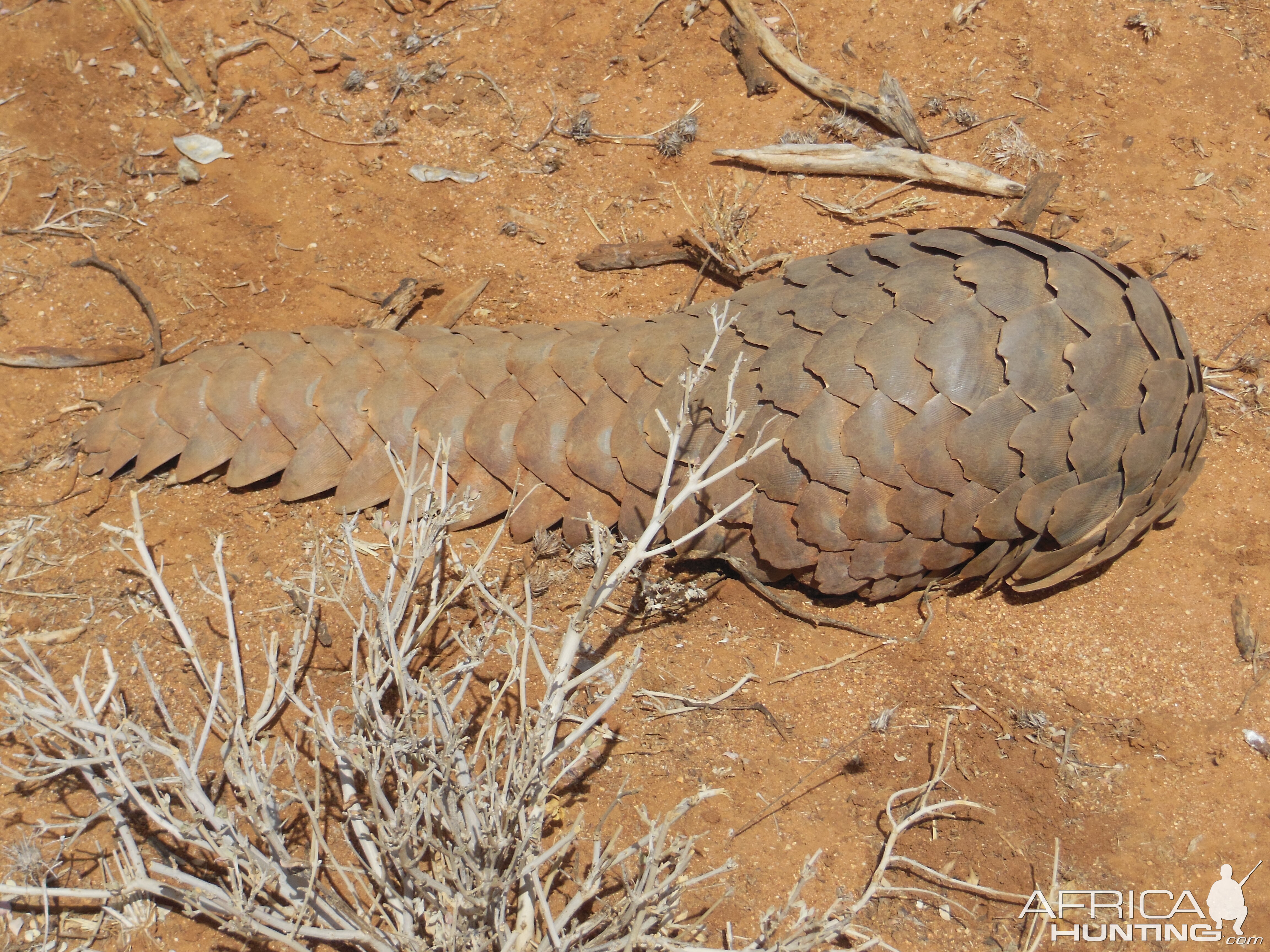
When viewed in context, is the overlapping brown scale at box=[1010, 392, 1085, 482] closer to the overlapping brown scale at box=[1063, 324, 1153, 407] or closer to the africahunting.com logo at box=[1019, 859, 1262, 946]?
the overlapping brown scale at box=[1063, 324, 1153, 407]

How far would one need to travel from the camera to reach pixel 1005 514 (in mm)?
2494

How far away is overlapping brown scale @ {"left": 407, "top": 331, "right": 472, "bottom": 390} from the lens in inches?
120

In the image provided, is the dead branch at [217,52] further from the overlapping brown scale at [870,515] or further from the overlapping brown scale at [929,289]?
the overlapping brown scale at [870,515]

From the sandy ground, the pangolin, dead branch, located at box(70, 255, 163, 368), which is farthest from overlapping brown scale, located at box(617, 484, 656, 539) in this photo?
dead branch, located at box(70, 255, 163, 368)

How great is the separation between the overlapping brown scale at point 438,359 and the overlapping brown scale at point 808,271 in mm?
1171

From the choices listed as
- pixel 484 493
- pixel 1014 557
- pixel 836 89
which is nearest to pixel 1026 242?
pixel 1014 557

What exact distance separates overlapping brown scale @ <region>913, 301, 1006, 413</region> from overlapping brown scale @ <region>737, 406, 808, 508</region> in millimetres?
433

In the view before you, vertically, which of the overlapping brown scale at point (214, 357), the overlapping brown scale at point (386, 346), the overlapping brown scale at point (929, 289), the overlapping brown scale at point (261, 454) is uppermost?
the overlapping brown scale at point (929, 289)

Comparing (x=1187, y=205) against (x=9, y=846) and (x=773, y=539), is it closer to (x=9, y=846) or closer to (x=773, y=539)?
(x=773, y=539)

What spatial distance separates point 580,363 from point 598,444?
31 centimetres

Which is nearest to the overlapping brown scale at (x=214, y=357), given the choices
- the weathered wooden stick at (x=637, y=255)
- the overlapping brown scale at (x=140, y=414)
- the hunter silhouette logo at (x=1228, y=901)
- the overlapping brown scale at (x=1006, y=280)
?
the overlapping brown scale at (x=140, y=414)

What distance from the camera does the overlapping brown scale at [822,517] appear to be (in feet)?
8.32

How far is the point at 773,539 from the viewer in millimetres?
2668

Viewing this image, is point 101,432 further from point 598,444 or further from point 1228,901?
point 1228,901
